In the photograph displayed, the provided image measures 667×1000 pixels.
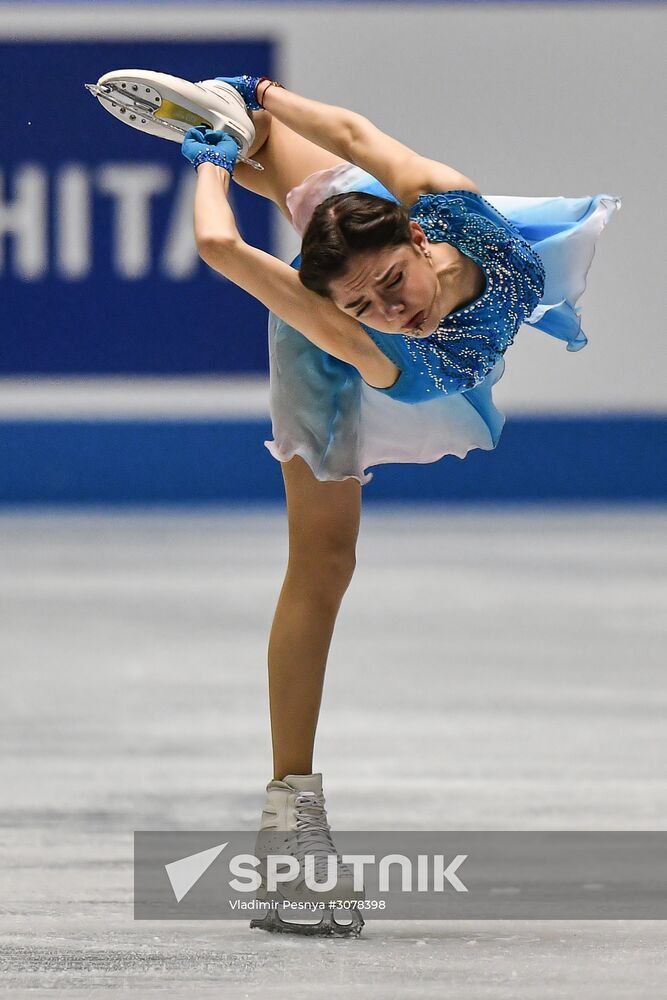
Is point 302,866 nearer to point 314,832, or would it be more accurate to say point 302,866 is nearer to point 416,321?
point 314,832

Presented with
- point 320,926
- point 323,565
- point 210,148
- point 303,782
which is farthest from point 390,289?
point 320,926

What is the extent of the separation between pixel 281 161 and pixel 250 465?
233 inches

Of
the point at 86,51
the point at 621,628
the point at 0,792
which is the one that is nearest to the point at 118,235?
the point at 86,51

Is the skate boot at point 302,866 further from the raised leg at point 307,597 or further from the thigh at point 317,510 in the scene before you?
the thigh at point 317,510

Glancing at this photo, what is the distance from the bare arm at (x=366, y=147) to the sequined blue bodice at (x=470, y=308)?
0.04 m

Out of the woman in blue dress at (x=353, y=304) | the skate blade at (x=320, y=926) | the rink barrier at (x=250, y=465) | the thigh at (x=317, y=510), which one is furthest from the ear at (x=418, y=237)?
the rink barrier at (x=250, y=465)

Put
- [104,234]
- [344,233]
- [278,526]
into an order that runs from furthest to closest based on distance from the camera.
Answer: [104,234] < [278,526] < [344,233]

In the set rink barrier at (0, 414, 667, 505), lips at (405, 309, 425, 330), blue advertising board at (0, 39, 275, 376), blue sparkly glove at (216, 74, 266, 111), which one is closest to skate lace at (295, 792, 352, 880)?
lips at (405, 309, 425, 330)

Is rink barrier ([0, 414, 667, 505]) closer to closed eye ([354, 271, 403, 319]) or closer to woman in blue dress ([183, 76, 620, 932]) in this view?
woman in blue dress ([183, 76, 620, 932])

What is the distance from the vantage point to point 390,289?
195 cm

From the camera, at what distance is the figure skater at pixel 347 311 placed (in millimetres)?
1963

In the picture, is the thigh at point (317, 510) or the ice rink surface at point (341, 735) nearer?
the ice rink surface at point (341, 735)

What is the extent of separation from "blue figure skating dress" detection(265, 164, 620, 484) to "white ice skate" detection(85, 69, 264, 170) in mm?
122

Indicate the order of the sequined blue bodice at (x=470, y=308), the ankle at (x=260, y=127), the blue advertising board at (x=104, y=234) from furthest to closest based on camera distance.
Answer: the blue advertising board at (x=104, y=234) < the ankle at (x=260, y=127) < the sequined blue bodice at (x=470, y=308)
